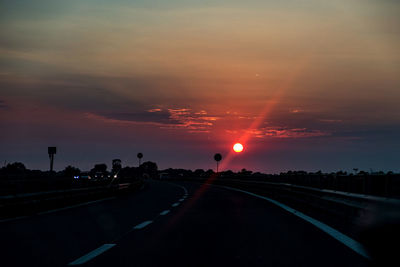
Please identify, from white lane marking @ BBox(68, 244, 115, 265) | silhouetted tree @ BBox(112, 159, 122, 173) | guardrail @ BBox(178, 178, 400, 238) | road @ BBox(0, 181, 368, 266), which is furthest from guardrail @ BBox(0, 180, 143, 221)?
silhouetted tree @ BBox(112, 159, 122, 173)

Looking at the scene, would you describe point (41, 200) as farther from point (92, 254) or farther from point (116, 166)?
point (116, 166)

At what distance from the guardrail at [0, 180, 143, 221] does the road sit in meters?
0.98

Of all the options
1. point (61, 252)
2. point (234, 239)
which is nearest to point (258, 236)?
point (234, 239)

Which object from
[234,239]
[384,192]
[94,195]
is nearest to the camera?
[234,239]

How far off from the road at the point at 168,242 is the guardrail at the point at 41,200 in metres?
0.98

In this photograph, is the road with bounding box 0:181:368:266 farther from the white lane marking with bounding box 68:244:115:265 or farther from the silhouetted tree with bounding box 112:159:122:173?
the silhouetted tree with bounding box 112:159:122:173

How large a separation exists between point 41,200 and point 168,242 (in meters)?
9.59

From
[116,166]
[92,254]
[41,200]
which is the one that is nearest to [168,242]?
[92,254]

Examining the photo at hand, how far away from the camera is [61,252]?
9.19 meters

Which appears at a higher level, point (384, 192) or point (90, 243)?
point (384, 192)

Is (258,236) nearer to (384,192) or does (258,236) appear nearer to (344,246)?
(344,246)

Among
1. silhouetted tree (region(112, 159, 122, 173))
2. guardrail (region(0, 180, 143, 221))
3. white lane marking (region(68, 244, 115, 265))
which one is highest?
silhouetted tree (region(112, 159, 122, 173))

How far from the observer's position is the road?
8.37 metres

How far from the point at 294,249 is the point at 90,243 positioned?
12.5 feet
